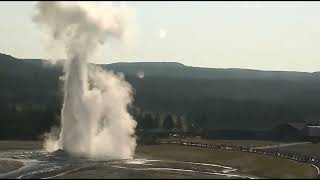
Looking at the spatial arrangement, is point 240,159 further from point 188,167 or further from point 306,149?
point 306,149

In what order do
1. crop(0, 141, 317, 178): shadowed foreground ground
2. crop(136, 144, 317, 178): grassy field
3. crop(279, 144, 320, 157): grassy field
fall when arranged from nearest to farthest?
crop(0, 141, 317, 178): shadowed foreground ground → crop(136, 144, 317, 178): grassy field → crop(279, 144, 320, 157): grassy field

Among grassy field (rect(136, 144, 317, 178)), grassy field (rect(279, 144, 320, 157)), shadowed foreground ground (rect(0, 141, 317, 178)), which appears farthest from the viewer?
grassy field (rect(279, 144, 320, 157))

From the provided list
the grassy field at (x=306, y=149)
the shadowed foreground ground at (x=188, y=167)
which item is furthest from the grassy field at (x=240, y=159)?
the grassy field at (x=306, y=149)

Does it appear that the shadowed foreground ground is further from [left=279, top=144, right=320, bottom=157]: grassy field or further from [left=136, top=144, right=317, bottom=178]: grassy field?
[left=279, top=144, right=320, bottom=157]: grassy field

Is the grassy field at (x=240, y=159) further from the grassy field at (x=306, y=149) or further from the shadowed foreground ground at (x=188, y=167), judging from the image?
the grassy field at (x=306, y=149)

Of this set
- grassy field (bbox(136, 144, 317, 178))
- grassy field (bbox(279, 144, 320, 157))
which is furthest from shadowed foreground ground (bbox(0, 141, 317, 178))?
grassy field (bbox(279, 144, 320, 157))

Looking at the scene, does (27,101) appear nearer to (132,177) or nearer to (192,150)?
(192,150)

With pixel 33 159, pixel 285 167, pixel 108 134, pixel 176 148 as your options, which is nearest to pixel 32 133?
pixel 176 148

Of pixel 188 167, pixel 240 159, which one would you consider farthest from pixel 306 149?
pixel 188 167
